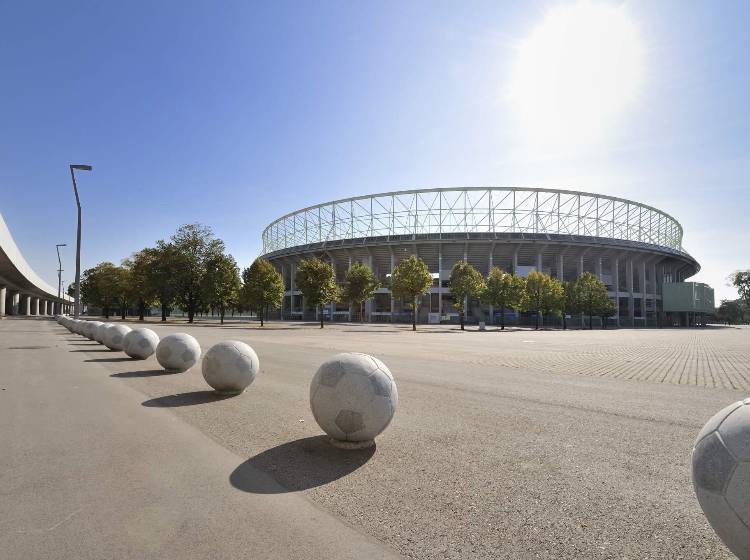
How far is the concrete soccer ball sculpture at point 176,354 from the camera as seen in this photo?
12.4 m

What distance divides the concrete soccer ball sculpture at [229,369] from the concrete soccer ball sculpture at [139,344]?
7482mm

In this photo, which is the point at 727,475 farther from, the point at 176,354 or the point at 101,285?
the point at 101,285

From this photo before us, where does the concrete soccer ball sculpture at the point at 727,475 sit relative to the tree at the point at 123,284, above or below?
below

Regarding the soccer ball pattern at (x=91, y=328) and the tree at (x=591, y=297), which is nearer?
the soccer ball pattern at (x=91, y=328)

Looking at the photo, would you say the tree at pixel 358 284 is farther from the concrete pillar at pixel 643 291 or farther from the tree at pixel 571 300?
the concrete pillar at pixel 643 291

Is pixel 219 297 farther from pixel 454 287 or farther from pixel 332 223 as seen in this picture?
pixel 332 223

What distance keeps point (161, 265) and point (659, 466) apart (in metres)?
58.9

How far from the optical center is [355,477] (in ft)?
15.6

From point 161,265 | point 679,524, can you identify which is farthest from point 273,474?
point 161,265

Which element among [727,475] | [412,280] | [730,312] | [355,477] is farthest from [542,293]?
[730,312]

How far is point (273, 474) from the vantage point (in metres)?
4.80

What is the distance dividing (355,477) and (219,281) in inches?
2100

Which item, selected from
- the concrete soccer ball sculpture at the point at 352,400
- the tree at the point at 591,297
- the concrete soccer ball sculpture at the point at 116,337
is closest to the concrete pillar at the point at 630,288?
the tree at the point at 591,297

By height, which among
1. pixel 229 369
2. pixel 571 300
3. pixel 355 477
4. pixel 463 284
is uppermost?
pixel 463 284
